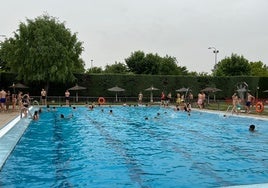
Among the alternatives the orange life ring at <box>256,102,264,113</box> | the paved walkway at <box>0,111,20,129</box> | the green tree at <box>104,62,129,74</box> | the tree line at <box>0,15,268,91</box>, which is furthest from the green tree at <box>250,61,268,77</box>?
the paved walkway at <box>0,111,20,129</box>

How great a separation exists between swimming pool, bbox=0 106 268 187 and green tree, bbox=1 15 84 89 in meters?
22.8

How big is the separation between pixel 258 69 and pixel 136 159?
8258cm

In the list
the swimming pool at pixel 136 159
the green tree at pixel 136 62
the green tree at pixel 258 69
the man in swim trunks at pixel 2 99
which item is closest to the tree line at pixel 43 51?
the man in swim trunks at pixel 2 99

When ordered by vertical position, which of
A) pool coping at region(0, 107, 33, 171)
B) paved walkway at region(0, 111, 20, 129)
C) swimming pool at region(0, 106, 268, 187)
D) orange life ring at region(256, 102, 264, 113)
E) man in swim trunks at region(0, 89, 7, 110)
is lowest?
swimming pool at region(0, 106, 268, 187)

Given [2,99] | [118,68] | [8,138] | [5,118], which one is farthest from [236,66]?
[8,138]

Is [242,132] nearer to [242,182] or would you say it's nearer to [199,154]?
[199,154]

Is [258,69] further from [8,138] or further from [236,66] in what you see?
[8,138]

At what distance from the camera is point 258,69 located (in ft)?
288

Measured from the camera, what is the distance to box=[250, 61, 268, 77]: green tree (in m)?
83.6

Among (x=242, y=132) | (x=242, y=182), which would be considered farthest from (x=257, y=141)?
(x=242, y=182)

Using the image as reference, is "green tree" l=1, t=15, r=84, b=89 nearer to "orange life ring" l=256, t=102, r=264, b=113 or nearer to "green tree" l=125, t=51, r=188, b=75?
→ "orange life ring" l=256, t=102, r=264, b=113

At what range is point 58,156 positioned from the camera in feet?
36.5

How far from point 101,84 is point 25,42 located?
10025 mm

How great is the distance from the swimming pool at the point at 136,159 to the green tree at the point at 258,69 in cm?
6834
